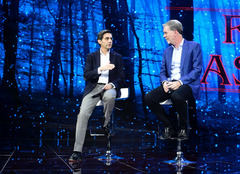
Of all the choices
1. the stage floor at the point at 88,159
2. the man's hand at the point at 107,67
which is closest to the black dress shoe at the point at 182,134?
the stage floor at the point at 88,159

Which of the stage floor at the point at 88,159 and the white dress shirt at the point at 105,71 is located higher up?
the white dress shirt at the point at 105,71

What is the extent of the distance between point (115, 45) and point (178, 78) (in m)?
2.75

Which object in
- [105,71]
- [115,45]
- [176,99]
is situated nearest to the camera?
[176,99]

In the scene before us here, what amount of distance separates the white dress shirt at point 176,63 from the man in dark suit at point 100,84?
1.78ft

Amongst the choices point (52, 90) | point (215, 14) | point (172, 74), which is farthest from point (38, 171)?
point (215, 14)

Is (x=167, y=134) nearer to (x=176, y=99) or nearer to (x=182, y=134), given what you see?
(x=182, y=134)

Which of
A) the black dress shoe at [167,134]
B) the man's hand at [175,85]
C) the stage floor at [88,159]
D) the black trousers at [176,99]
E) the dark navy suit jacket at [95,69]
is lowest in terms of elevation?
the stage floor at [88,159]

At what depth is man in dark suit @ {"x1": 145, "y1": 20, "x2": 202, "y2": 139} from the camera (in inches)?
127

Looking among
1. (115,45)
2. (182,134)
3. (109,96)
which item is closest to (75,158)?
(109,96)

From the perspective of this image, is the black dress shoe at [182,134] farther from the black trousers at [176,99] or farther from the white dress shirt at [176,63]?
the white dress shirt at [176,63]

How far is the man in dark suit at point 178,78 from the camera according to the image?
3229 millimetres

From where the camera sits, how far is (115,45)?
6.02 metres

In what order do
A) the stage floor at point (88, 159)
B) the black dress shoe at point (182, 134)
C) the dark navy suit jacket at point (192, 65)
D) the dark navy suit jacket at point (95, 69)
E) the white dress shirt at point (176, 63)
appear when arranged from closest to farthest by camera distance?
the stage floor at point (88, 159) → the black dress shoe at point (182, 134) → the dark navy suit jacket at point (192, 65) → the white dress shirt at point (176, 63) → the dark navy suit jacket at point (95, 69)

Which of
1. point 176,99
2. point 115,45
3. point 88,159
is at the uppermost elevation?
point 115,45
